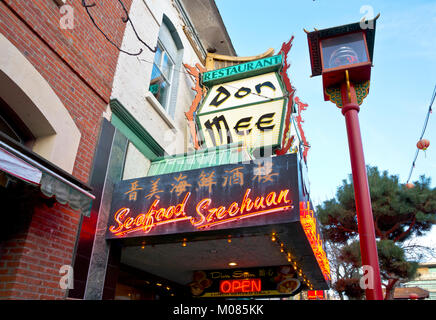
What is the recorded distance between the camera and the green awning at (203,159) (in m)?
7.13

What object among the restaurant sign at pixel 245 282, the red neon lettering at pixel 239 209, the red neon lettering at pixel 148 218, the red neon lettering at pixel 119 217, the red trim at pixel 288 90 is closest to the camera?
the red neon lettering at pixel 239 209

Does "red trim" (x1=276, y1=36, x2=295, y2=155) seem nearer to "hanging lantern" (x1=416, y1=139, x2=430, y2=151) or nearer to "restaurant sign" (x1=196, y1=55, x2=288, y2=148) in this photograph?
"restaurant sign" (x1=196, y1=55, x2=288, y2=148)

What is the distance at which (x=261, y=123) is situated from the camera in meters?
8.48

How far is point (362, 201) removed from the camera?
4590mm

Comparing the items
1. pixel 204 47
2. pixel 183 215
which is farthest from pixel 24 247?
pixel 204 47

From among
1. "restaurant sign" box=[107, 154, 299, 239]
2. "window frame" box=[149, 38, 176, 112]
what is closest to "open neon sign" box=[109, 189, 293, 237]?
"restaurant sign" box=[107, 154, 299, 239]

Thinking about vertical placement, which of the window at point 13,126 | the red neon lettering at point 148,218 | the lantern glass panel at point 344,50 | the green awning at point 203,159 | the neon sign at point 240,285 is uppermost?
the lantern glass panel at point 344,50

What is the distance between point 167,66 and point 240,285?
648cm

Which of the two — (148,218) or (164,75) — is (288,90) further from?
(148,218)

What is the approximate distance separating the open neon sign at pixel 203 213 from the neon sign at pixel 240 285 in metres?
3.08

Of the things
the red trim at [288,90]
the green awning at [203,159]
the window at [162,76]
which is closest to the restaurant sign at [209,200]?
the green awning at [203,159]

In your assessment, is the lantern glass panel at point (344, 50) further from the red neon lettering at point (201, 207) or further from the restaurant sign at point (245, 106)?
the red neon lettering at point (201, 207)

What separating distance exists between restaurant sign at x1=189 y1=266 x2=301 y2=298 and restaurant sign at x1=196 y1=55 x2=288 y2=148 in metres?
2.91

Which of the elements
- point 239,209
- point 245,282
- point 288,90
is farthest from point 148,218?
point 288,90
